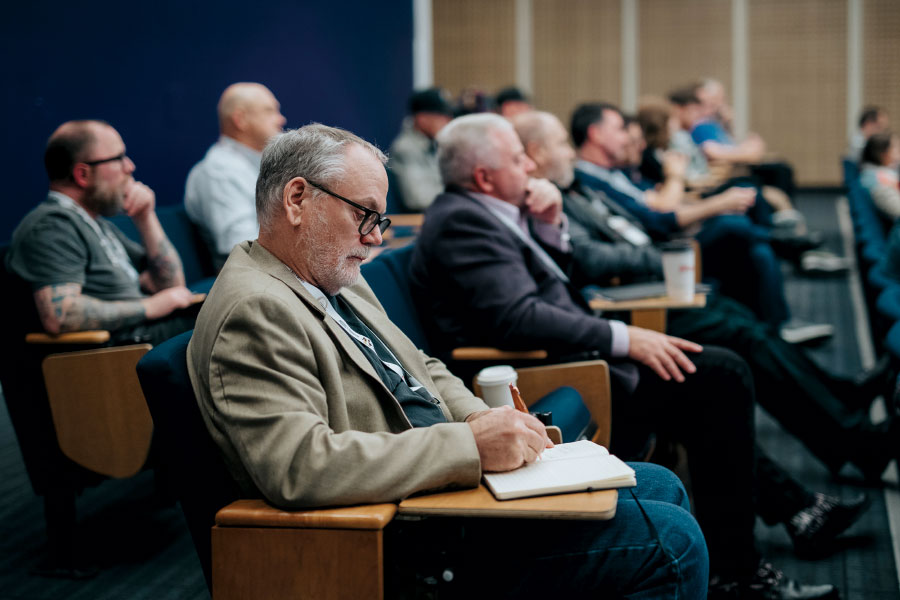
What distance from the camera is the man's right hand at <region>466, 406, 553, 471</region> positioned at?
4.68 ft

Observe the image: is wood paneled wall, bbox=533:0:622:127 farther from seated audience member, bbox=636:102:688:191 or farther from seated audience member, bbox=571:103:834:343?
seated audience member, bbox=571:103:834:343

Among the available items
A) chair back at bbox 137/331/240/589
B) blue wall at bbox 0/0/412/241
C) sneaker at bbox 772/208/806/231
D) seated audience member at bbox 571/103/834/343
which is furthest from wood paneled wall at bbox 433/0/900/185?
chair back at bbox 137/331/240/589

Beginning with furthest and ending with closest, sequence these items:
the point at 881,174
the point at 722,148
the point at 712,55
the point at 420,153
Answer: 1. the point at 712,55
2. the point at 722,148
3. the point at 420,153
4. the point at 881,174

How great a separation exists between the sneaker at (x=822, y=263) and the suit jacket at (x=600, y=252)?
11.9 feet

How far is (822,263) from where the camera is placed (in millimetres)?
6918

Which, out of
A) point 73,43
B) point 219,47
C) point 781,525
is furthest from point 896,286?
point 219,47

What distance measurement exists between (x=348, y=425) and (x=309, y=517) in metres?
0.19

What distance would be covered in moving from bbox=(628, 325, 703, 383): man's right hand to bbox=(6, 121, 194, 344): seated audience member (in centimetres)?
136

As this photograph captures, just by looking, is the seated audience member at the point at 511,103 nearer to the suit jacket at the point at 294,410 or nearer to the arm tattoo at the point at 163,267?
the arm tattoo at the point at 163,267

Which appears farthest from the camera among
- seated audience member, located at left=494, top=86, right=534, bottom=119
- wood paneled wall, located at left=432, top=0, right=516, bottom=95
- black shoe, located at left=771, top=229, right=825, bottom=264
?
wood paneled wall, located at left=432, top=0, right=516, bottom=95

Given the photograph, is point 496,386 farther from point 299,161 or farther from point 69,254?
point 69,254

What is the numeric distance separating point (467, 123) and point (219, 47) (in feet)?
8.36

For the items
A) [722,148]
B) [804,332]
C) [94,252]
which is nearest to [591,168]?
[804,332]

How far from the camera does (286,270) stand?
5.01 ft
